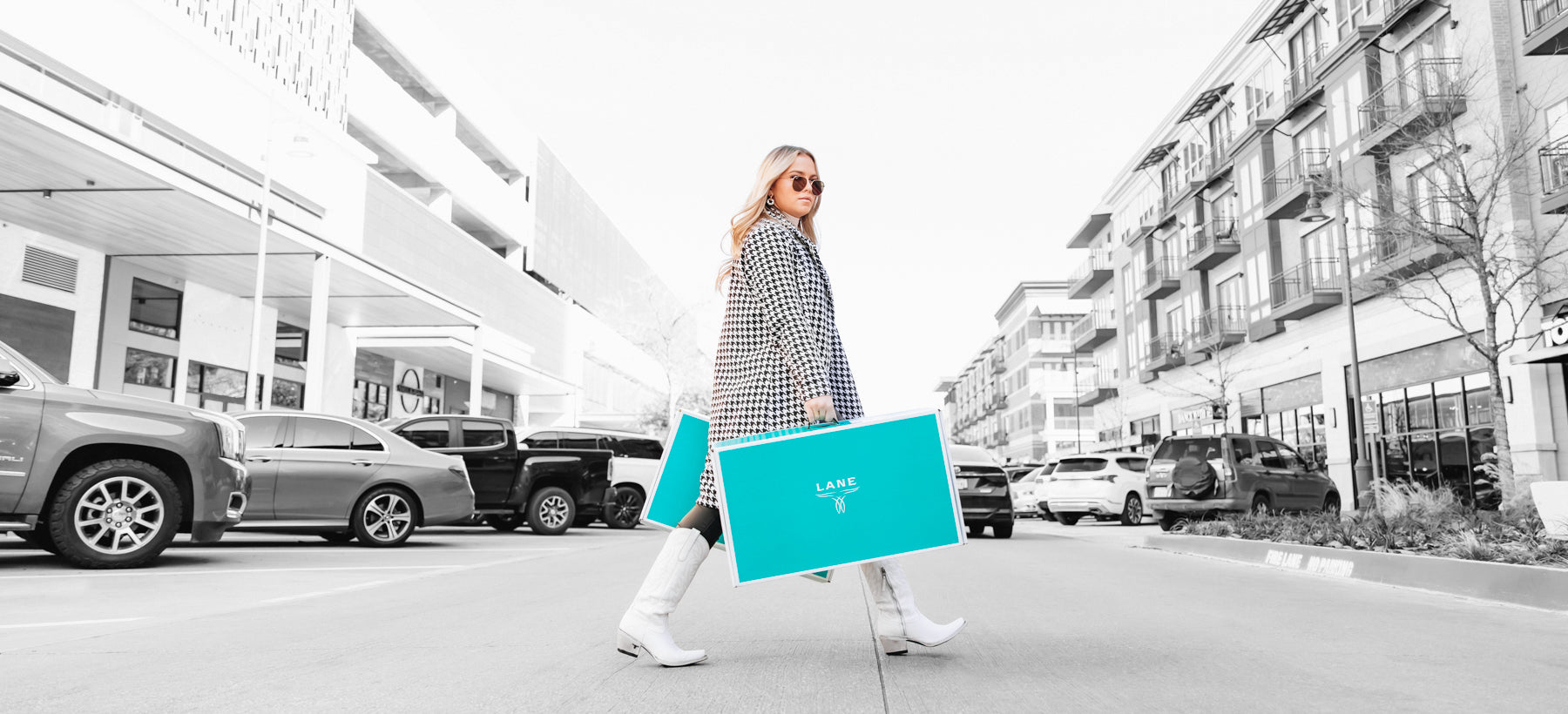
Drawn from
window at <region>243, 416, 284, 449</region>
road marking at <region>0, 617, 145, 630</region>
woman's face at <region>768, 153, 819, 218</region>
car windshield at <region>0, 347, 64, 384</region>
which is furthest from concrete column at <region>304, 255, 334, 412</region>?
woman's face at <region>768, 153, 819, 218</region>

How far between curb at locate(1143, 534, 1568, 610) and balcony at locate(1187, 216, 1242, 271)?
24.8 metres

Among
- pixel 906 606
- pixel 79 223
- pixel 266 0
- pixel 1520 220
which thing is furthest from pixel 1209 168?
pixel 906 606

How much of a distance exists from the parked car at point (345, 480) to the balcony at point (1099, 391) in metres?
43.4

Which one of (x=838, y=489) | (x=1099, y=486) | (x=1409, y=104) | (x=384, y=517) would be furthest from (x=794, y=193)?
(x=1409, y=104)

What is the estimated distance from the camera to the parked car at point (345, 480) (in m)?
11.6

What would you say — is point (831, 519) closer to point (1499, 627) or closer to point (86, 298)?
point (1499, 627)

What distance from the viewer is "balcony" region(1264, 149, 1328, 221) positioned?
1141 inches

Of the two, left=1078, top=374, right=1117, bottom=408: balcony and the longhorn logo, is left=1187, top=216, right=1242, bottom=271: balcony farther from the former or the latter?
the longhorn logo

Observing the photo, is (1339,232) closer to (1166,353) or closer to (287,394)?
(1166,353)

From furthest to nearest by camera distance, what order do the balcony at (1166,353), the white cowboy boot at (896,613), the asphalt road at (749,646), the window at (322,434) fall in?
the balcony at (1166,353), the window at (322,434), the white cowboy boot at (896,613), the asphalt road at (749,646)

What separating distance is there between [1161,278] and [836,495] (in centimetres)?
3965

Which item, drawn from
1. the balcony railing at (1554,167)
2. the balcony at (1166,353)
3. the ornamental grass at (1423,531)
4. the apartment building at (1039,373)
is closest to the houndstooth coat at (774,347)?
the ornamental grass at (1423,531)

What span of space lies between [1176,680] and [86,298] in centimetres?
2482

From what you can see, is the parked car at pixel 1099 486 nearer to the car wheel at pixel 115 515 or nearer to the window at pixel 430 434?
the window at pixel 430 434
